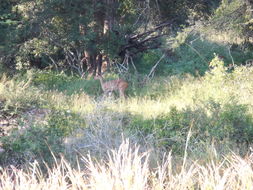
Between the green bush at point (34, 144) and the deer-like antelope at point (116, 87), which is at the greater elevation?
the green bush at point (34, 144)

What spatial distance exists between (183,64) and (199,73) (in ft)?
3.61

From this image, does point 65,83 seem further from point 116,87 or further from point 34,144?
point 34,144

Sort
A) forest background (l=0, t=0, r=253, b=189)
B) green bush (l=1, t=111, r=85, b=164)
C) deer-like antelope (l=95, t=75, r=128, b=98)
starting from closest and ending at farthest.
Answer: forest background (l=0, t=0, r=253, b=189) < green bush (l=1, t=111, r=85, b=164) < deer-like antelope (l=95, t=75, r=128, b=98)

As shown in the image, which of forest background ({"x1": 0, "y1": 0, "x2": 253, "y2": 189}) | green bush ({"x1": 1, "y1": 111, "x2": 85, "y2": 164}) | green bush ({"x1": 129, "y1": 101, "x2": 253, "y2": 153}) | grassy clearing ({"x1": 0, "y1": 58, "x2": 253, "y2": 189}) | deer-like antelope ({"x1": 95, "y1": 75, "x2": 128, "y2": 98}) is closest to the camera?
grassy clearing ({"x1": 0, "y1": 58, "x2": 253, "y2": 189})

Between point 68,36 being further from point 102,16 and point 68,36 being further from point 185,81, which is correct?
point 185,81

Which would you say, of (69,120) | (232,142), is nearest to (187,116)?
(232,142)

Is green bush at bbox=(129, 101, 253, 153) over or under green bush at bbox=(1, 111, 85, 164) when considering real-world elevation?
under

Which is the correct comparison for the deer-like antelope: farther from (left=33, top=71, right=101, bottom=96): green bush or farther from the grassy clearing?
(left=33, top=71, right=101, bottom=96): green bush

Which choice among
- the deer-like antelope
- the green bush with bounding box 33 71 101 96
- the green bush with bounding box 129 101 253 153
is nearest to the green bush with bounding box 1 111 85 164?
the green bush with bounding box 129 101 253 153

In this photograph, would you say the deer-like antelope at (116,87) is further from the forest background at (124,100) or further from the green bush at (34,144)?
the green bush at (34,144)


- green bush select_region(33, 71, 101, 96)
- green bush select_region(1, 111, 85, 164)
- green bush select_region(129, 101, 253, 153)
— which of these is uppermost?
green bush select_region(1, 111, 85, 164)

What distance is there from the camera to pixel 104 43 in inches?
620

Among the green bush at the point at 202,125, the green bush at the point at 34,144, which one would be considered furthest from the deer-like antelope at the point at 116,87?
the green bush at the point at 34,144

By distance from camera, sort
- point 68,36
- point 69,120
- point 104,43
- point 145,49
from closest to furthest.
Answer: point 69,120 → point 68,36 → point 104,43 → point 145,49
